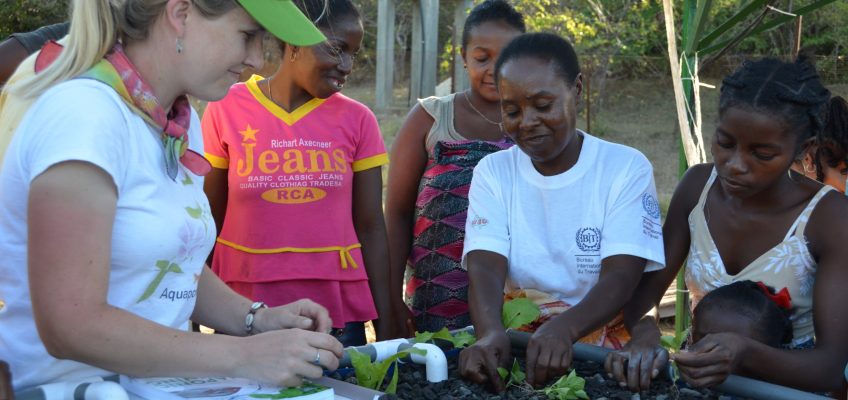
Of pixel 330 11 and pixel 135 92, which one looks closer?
pixel 135 92

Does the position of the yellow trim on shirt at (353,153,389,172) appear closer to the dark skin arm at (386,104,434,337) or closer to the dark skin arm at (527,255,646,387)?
the dark skin arm at (386,104,434,337)

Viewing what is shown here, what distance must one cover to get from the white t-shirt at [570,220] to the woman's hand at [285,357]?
32.6 inches

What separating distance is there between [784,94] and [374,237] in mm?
1492

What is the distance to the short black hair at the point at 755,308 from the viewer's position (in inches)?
89.7

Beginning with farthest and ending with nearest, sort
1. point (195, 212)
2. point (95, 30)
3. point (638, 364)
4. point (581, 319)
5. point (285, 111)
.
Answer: point (285, 111) < point (581, 319) < point (638, 364) < point (195, 212) < point (95, 30)

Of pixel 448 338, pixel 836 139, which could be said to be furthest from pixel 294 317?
pixel 836 139

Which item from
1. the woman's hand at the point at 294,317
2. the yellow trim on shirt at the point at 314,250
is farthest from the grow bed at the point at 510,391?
the yellow trim on shirt at the point at 314,250

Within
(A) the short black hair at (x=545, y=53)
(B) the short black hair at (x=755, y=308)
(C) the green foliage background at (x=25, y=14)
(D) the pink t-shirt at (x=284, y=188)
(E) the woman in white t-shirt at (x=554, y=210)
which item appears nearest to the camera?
(B) the short black hair at (x=755, y=308)

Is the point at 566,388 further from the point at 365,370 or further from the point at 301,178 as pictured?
the point at 301,178

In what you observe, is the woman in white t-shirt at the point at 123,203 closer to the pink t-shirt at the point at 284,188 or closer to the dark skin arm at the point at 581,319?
the dark skin arm at the point at 581,319

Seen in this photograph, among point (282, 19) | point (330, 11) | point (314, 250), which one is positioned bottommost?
point (314, 250)

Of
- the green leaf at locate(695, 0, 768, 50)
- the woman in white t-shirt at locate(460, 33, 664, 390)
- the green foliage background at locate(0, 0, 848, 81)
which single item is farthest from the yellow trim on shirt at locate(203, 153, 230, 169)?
the green foliage background at locate(0, 0, 848, 81)

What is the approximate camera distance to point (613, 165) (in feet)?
8.71

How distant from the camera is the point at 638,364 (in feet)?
7.06
